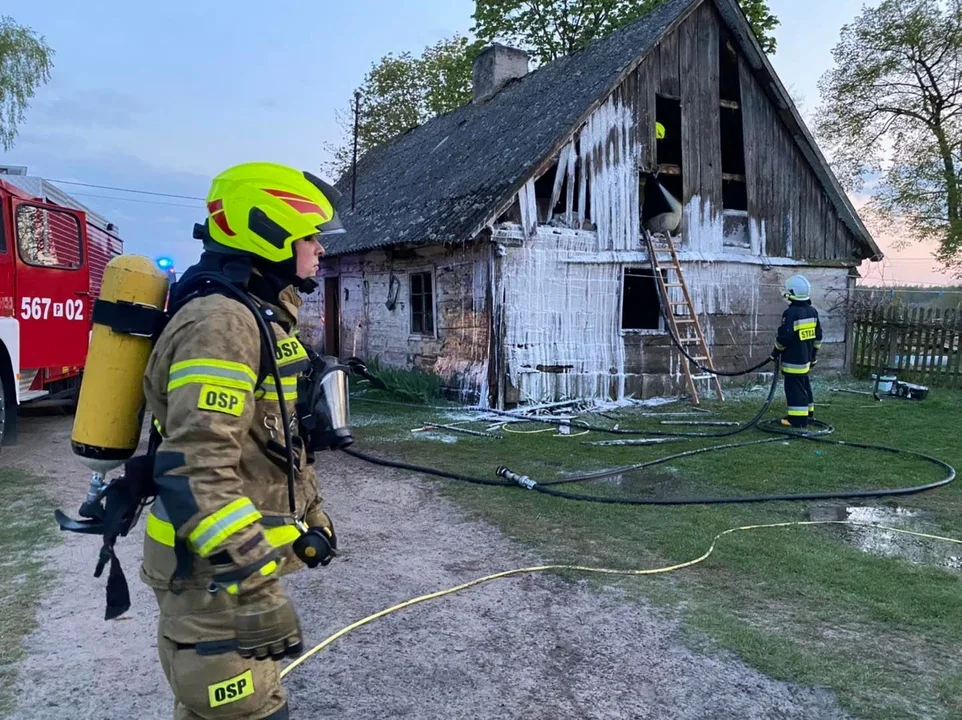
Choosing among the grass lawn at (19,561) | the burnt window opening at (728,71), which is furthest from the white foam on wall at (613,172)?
the grass lawn at (19,561)

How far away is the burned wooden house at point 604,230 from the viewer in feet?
34.4

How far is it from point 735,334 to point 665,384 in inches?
76.5

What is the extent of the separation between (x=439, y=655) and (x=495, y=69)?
15.4m

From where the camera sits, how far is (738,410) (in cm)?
1055

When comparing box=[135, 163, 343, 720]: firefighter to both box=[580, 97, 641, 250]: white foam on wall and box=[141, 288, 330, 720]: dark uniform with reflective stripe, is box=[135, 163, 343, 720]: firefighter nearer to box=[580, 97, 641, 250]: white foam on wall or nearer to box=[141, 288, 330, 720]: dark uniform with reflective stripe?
box=[141, 288, 330, 720]: dark uniform with reflective stripe

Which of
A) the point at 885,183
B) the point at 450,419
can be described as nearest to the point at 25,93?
the point at 450,419

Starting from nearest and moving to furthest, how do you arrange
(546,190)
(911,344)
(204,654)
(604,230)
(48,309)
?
(204,654) → (48,309) → (546,190) → (604,230) → (911,344)

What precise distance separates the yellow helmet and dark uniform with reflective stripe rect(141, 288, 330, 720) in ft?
0.71

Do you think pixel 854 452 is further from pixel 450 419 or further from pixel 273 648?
pixel 273 648

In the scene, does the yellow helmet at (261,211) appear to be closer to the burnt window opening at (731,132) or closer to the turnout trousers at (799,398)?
the turnout trousers at (799,398)

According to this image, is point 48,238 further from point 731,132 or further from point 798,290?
point 731,132

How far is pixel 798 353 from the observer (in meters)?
8.77

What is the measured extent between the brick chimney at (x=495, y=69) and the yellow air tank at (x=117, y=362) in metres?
15.4

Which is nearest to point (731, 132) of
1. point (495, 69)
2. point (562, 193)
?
point (562, 193)
